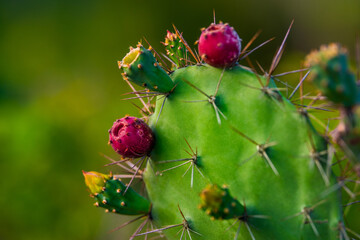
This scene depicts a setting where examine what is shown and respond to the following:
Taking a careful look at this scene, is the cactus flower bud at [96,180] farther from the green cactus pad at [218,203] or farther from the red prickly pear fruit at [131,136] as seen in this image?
the green cactus pad at [218,203]

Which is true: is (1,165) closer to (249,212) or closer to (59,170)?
(59,170)

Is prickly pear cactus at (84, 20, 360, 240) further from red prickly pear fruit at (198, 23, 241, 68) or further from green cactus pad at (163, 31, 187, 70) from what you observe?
green cactus pad at (163, 31, 187, 70)

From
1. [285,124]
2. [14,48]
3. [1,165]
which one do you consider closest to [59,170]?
[1,165]

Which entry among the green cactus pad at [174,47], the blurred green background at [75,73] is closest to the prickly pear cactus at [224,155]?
the green cactus pad at [174,47]

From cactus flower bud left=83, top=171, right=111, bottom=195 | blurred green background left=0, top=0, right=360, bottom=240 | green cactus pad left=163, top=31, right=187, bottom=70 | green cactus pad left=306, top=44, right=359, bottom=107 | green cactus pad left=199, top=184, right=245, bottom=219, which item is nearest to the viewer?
green cactus pad left=306, top=44, right=359, bottom=107

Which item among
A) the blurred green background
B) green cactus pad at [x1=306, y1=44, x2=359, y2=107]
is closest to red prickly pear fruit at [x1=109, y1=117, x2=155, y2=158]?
green cactus pad at [x1=306, y1=44, x2=359, y2=107]

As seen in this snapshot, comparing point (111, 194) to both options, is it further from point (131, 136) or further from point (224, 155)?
point (224, 155)

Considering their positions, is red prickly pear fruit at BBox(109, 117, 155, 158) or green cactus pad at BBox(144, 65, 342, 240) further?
red prickly pear fruit at BBox(109, 117, 155, 158)
